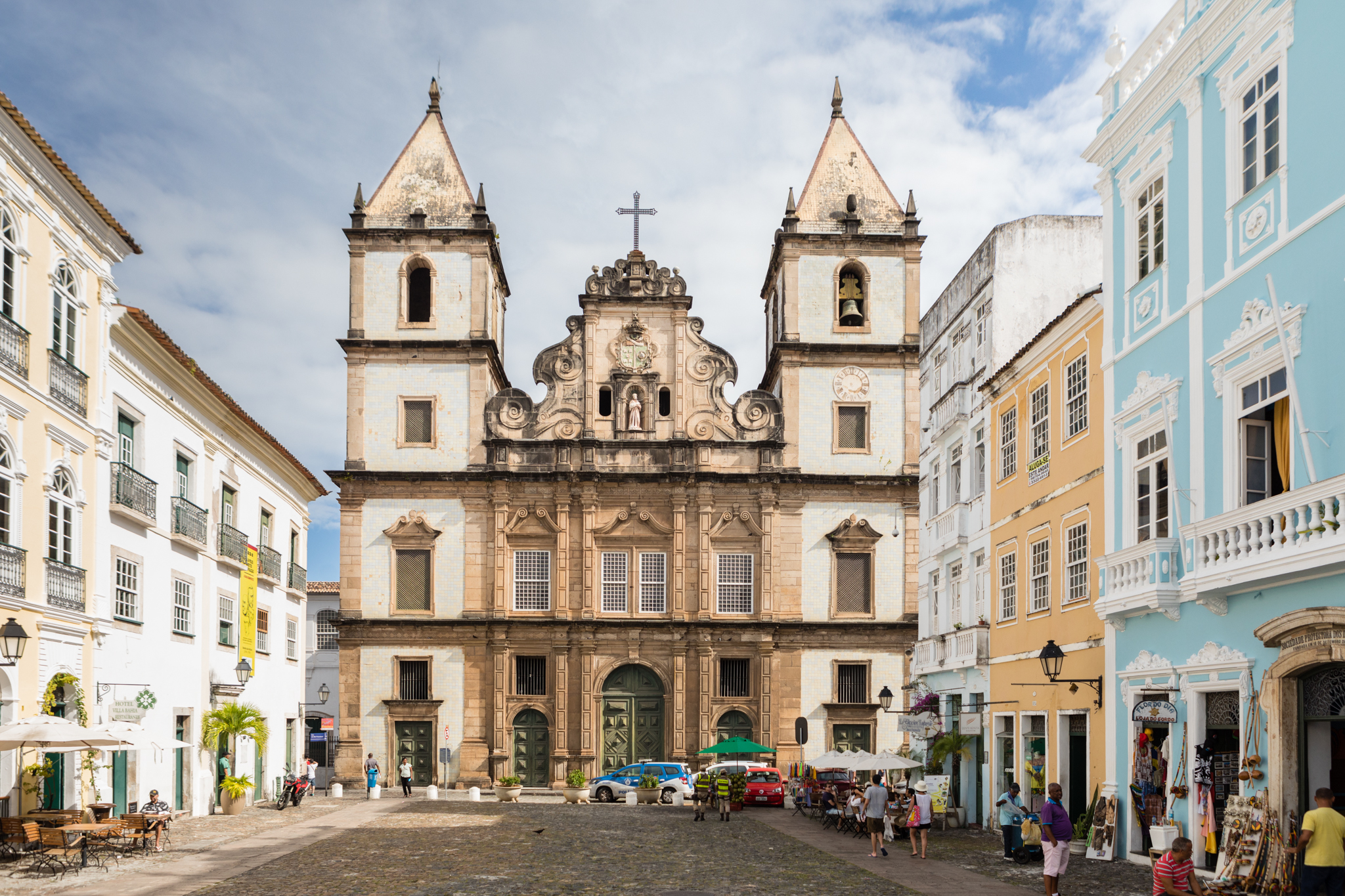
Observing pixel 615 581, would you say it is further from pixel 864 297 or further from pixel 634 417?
pixel 864 297

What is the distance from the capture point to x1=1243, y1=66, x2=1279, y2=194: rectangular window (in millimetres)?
16109

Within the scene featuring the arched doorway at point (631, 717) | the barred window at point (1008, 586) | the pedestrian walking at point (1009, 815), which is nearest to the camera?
the pedestrian walking at point (1009, 815)

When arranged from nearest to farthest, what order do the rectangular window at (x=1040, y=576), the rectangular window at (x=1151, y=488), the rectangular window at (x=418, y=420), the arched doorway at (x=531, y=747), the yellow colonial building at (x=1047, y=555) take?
the rectangular window at (x=1151, y=488) → the yellow colonial building at (x=1047, y=555) → the rectangular window at (x=1040, y=576) → the arched doorway at (x=531, y=747) → the rectangular window at (x=418, y=420)

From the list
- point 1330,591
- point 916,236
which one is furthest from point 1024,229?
point 916,236

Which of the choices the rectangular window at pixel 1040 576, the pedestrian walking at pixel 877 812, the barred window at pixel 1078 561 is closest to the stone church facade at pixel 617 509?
the rectangular window at pixel 1040 576

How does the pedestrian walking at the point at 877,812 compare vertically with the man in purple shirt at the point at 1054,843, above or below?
below

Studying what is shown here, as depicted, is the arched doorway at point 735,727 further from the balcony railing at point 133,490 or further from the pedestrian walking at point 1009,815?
the pedestrian walking at point 1009,815

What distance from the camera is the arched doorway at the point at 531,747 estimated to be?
45.5m

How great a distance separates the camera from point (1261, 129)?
53.6ft

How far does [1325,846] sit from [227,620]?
27527 millimetres

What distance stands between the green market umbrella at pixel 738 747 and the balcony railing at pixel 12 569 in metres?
23.2

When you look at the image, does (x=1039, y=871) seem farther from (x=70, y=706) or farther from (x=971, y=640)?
(x=70, y=706)

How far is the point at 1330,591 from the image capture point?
14.1m

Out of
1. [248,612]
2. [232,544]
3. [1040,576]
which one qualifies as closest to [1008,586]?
[1040,576]
